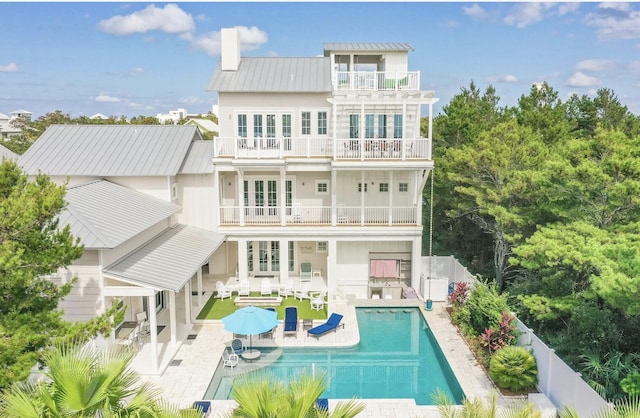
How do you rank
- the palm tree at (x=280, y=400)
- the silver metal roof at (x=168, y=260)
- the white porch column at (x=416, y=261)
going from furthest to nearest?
1. the white porch column at (x=416, y=261)
2. the silver metal roof at (x=168, y=260)
3. the palm tree at (x=280, y=400)

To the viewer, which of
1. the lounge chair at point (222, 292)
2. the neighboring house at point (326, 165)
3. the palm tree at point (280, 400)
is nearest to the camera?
the palm tree at point (280, 400)

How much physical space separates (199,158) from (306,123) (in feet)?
18.3

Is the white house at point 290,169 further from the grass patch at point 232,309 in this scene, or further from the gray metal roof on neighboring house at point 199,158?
the grass patch at point 232,309

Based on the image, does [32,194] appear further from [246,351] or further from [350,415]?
[246,351]

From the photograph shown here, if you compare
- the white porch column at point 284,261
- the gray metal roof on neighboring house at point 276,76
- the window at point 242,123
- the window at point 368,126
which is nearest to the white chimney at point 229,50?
the gray metal roof on neighboring house at point 276,76

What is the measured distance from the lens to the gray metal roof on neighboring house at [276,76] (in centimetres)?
2311

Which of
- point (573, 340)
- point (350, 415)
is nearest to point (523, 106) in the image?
point (573, 340)

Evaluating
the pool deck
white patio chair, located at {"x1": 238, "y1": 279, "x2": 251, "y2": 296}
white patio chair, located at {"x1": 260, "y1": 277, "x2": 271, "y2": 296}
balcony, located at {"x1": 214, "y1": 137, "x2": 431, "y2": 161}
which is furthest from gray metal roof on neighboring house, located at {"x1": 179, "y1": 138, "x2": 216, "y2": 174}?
the pool deck

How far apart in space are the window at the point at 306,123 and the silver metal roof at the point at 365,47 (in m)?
3.79

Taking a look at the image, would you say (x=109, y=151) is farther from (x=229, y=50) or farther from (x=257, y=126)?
(x=229, y=50)

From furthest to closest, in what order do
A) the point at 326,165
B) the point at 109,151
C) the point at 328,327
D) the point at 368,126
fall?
the point at 368,126
the point at 326,165
the point at 109,151
the point at 328,327

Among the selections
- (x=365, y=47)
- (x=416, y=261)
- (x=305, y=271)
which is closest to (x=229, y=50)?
(x=365, y=47)

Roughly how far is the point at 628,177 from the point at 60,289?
608 inches

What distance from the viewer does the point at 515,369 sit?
45.9ft
